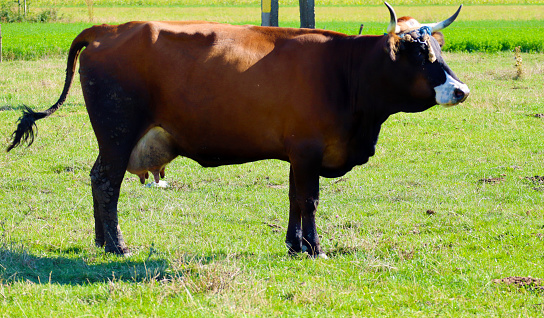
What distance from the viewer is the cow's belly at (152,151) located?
6570 mm

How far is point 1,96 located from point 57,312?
38.2ft

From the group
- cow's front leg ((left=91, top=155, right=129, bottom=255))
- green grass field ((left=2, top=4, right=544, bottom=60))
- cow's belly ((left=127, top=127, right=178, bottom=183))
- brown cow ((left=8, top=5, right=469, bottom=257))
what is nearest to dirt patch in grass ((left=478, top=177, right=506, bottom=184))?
brown cow ((left=8, top=5, right=469, bottom=257))

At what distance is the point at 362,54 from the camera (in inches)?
253

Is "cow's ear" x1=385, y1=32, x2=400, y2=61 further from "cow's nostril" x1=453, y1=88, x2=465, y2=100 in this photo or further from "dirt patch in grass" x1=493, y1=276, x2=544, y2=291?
"dirt patch in grass" x1=493, y1=276, x2=544, y2=291

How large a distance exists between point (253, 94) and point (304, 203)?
116 centimetres

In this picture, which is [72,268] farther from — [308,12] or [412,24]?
[308,12]

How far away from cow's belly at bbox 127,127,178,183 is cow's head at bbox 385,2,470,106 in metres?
2.36

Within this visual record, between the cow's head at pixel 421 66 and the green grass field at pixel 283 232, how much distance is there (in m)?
1.56

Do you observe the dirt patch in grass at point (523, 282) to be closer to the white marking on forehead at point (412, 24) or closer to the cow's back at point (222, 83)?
the cow's back at point (222, 83)

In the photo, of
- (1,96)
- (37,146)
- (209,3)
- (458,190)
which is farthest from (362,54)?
(209,3)

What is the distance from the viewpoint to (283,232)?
742 cm

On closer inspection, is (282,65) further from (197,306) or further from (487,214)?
(487,214)

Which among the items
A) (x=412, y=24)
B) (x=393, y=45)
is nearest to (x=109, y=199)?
(x=393, y=45)

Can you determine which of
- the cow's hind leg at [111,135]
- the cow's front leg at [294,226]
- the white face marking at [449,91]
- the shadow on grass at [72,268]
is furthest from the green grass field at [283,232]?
the white face marking at [449,91]
